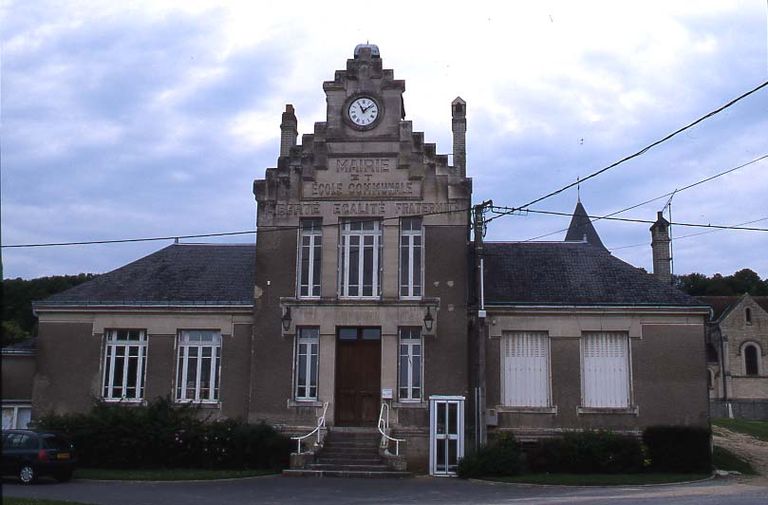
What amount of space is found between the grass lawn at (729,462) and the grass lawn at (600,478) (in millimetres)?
2582

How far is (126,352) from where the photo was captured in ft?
86.1

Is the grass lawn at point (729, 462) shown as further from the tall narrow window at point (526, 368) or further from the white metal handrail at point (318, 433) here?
the white metal handrail at point (318, 433)

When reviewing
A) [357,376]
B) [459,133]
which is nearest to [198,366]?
[357,376]

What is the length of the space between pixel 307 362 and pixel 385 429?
10.9 feet

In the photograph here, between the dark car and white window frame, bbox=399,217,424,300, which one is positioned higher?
white window frame, bbox=399,217,424,300

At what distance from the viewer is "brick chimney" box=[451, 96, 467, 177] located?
25.9 m

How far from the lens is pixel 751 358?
63.8 m

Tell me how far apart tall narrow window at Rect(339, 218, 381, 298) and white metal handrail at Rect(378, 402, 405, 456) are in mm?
3516

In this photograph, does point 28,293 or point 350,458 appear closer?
point 350,458

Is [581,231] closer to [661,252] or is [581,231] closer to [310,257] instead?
[661,252]

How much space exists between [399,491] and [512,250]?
456 inches

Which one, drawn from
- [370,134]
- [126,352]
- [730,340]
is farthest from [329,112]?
[730,340]

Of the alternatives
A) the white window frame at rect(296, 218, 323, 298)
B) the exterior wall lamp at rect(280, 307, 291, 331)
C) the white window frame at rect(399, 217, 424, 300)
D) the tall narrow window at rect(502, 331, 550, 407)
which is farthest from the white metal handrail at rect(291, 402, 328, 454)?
the tall narrow window at rect(502, 331, 550, 407)

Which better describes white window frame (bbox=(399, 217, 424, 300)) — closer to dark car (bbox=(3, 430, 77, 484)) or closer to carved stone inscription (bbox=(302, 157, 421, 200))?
carved stone inscription (bbox=(302, 157, 421, 200))
